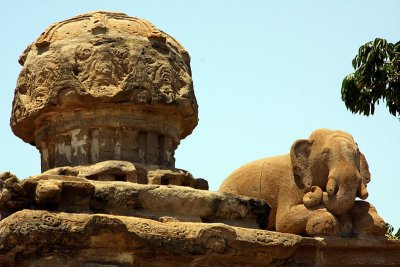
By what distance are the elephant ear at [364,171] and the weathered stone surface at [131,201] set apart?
160 centimetres

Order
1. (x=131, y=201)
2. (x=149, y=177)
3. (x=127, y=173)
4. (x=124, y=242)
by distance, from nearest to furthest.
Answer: (x=124, y=242) → (x=131, y=201) → (x=127, y=173) → (x=149, y=177)

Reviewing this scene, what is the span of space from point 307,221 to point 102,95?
3269 millimetres

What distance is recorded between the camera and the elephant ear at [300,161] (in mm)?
16484

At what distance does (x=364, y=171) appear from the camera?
656 inches

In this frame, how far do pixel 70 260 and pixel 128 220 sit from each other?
0.88 m

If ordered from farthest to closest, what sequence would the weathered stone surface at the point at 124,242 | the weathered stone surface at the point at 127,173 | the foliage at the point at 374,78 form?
1. the foliage at the point at 374,78
2. the weathered stone surface at the point at 127,173
3. the weathered stone surface at the point at 124,242

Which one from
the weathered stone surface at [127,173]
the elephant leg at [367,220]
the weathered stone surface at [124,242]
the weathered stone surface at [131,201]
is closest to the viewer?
the weathered stone surface at [124,242]

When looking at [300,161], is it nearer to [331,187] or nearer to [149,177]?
[331,187]

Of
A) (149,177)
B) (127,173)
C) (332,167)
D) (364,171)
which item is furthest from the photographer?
(364,171)

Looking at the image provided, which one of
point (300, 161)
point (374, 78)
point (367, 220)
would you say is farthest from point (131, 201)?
point (374, 78)

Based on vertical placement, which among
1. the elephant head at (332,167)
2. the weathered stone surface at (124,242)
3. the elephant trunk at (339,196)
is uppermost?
the elephant head at (332,167)

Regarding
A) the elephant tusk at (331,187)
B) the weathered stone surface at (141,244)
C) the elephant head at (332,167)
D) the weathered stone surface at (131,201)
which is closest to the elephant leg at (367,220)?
the elephant head at (332,167)

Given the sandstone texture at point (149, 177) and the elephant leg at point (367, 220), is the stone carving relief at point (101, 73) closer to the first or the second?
the sandstone texture at point (149, 177)

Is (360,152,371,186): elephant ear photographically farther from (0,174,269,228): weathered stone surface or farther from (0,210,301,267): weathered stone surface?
(0,210,301,267): weathered stone surface
